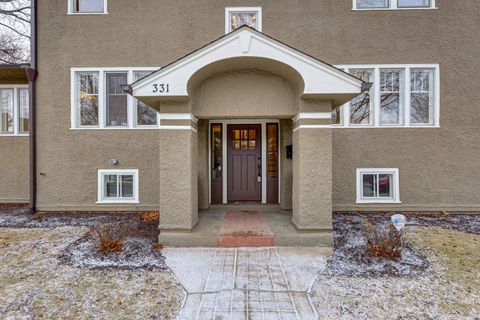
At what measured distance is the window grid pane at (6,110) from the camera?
748cm

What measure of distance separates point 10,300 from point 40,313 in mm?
590

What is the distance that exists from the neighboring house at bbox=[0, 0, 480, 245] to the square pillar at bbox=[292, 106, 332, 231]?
182 cm

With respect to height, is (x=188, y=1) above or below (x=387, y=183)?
above

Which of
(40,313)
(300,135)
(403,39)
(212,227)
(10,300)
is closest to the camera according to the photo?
(40,313)

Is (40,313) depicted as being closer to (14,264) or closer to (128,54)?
(14,264)

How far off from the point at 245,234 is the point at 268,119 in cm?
324

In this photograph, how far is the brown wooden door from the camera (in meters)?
6.63

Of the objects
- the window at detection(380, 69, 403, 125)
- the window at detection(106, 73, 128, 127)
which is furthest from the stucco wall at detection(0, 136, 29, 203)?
the window at detection(380, 69, 403, 125)

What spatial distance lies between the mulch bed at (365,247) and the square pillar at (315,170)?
1.91 ft

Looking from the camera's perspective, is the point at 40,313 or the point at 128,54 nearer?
the point at 40,313

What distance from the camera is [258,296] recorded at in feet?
9.82

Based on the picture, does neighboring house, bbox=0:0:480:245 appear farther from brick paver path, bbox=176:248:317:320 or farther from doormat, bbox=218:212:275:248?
brick paver path, bbox=176:248:317:320

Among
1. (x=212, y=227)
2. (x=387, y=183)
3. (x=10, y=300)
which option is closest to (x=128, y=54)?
(x=212, y=227)

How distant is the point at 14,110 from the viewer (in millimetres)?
7445
